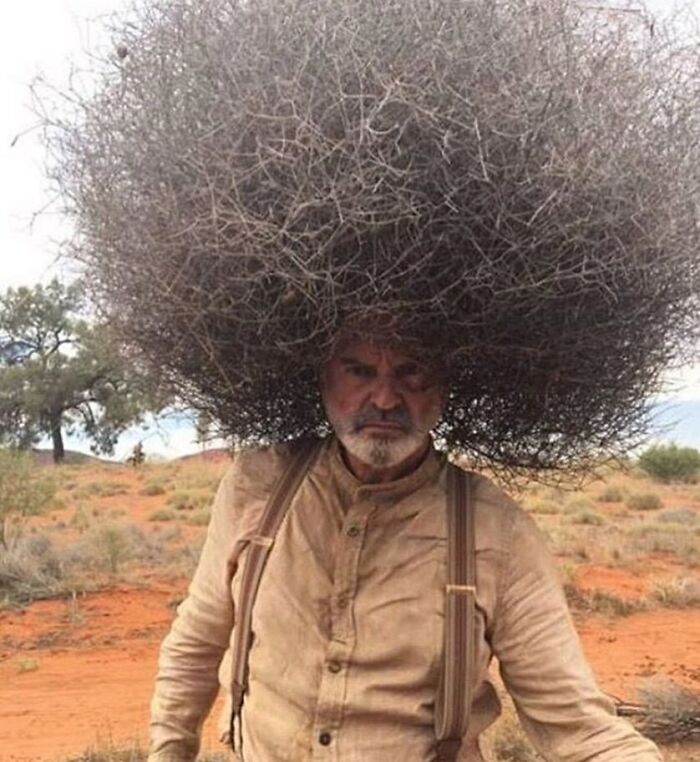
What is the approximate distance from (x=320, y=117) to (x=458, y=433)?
88 cm

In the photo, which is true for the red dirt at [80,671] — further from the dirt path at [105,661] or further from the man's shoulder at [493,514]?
the man's shoulder at [493,514]

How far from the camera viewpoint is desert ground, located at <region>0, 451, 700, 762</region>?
733cm

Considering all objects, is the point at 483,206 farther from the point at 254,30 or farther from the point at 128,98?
the point at 128,98

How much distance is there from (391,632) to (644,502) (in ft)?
66.6

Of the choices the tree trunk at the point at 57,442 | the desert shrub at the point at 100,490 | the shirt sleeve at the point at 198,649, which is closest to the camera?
the shirt sleeve at the point at 198,649

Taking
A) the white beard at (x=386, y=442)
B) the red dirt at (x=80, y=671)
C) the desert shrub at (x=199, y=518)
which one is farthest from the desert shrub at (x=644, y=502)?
the white beard at (x=386, y=442)

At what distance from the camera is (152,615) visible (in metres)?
11.3

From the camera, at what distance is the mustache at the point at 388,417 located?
7.57ft

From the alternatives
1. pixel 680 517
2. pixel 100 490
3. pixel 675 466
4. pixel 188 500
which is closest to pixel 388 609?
pixel 680 517

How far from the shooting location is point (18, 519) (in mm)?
15000

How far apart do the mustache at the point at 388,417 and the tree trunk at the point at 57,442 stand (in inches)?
1187

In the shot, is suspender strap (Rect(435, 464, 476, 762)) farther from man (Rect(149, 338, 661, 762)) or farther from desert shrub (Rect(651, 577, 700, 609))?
desert shrub (Rect(651, 577, 700, 609))

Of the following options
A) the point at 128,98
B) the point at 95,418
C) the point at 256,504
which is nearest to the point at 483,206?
the point at 128,98

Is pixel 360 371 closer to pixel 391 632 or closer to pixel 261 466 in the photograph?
pixel 261 466
